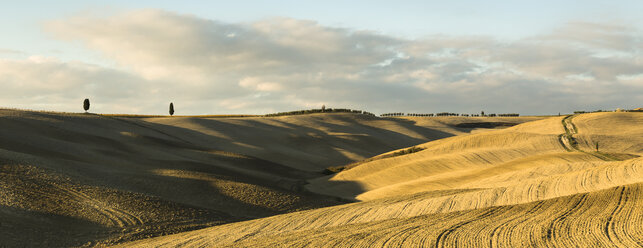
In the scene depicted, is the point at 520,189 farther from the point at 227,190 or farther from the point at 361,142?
the point at 361,142

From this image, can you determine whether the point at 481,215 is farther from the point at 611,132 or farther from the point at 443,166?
the point at 611,132

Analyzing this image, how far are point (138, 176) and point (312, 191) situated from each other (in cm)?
1271

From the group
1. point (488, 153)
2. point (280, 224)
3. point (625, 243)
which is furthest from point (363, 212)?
point (488, 153)

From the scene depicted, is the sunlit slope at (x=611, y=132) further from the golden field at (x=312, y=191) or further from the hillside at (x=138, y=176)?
the hillside at (x=138, y=176)

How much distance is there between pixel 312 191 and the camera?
4250 cm

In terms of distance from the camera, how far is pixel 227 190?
36.7 m

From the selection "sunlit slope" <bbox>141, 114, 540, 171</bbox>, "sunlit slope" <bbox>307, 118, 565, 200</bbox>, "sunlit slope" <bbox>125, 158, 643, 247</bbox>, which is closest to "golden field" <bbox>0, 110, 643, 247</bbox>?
"sunlit slope" <bbox>125, 158, 643, 247</bbox>

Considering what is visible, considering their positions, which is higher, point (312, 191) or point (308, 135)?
point (308, 135)

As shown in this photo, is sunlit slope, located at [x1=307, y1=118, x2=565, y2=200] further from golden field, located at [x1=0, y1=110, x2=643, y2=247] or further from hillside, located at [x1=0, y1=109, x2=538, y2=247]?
hillside, located at [x1=0, y1=109, x2=538, y2=247]

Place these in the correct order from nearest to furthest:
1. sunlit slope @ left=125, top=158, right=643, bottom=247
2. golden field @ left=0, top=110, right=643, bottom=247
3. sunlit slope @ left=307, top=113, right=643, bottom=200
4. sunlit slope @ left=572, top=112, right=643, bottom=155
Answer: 1. sunlit slope @ left=125, top=158, right=643, bottom=247
2. golden field @ left=0, top=110, right=643, bottom=247
3. sunlit slope @ left=307, top=113, right=643, bottom=200
4. sunlit slope @ left=572, top=112, right=643, bottom=155

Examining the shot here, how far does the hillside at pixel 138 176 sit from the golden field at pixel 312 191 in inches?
5.3

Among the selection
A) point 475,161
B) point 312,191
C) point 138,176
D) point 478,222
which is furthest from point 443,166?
point 478,222

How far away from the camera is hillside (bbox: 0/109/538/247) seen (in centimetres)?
2670

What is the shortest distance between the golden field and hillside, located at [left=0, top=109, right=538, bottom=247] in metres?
0.13
